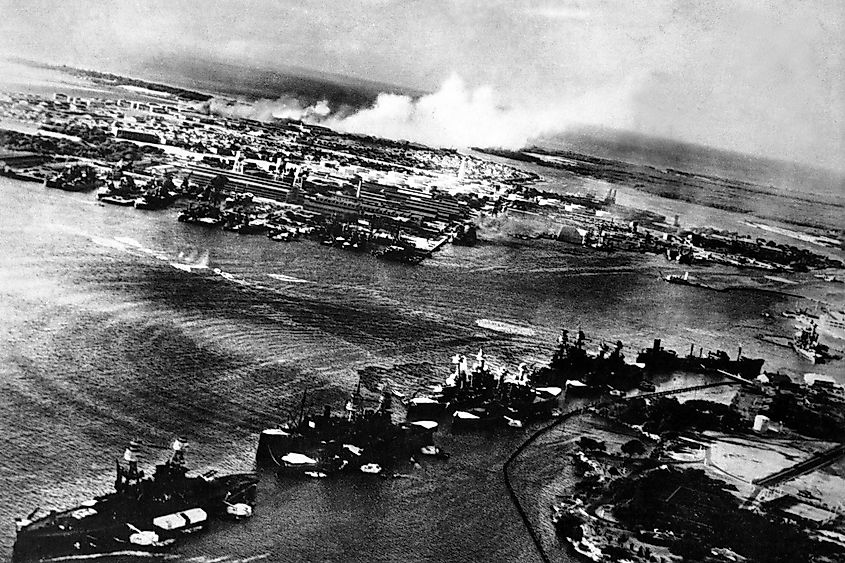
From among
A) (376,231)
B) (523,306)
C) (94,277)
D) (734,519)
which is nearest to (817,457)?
(734,519)

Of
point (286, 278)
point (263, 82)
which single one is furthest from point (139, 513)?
point (263, 82)

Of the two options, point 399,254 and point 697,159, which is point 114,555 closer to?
point 399,254

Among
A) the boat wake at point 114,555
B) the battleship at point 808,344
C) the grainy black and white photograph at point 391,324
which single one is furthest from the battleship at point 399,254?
the battleship at point 808,344

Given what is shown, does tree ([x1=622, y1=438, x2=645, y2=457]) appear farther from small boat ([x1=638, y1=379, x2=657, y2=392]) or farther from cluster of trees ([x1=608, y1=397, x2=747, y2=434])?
small boat ([x1=638, y1=379, x2=657, y2=392])

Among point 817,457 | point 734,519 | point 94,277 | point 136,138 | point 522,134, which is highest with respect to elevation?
point 522,134

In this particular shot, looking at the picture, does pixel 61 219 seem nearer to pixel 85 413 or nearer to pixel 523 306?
pixel 85 413

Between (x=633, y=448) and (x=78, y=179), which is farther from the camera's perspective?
(x=78, y=179)
